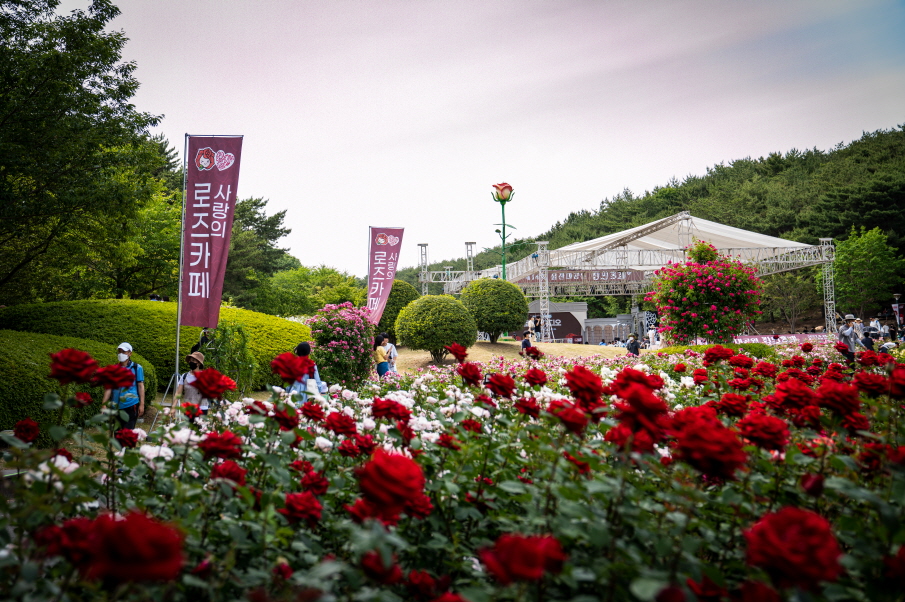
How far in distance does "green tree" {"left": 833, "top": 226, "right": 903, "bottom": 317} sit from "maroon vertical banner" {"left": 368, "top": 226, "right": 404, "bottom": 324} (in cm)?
3367

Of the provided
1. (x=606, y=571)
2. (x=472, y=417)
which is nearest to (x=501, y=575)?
(x=606, y=571)

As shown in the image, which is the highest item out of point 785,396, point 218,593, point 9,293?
point 9,293

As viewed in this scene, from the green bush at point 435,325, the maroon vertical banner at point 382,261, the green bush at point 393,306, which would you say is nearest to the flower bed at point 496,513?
the maroon vertical banner at point 382,261

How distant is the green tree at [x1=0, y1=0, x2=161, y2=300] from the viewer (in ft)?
28.4

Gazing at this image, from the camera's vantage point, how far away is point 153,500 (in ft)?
6.35

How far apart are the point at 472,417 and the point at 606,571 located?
1320 millimetres

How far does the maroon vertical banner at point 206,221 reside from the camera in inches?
268

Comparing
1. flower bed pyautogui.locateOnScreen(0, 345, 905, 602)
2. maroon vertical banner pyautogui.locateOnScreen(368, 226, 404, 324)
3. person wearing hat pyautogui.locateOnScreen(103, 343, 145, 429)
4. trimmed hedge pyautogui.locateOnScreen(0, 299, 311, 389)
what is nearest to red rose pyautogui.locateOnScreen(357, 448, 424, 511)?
flower bed pyautogui.locateOnScreen(0, 345, 905, 602)

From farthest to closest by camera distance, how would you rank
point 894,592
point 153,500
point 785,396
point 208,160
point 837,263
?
point 837,263, point 208,160, point 785,396, point 153,500, point 894,592

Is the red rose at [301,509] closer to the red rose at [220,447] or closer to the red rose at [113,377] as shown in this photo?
the red rose at [220,447]

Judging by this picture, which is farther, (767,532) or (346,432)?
(346,432)

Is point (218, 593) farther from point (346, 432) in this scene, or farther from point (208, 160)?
point (208, 160)

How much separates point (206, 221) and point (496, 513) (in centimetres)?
616

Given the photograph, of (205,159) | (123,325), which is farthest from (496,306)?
(205,159)
